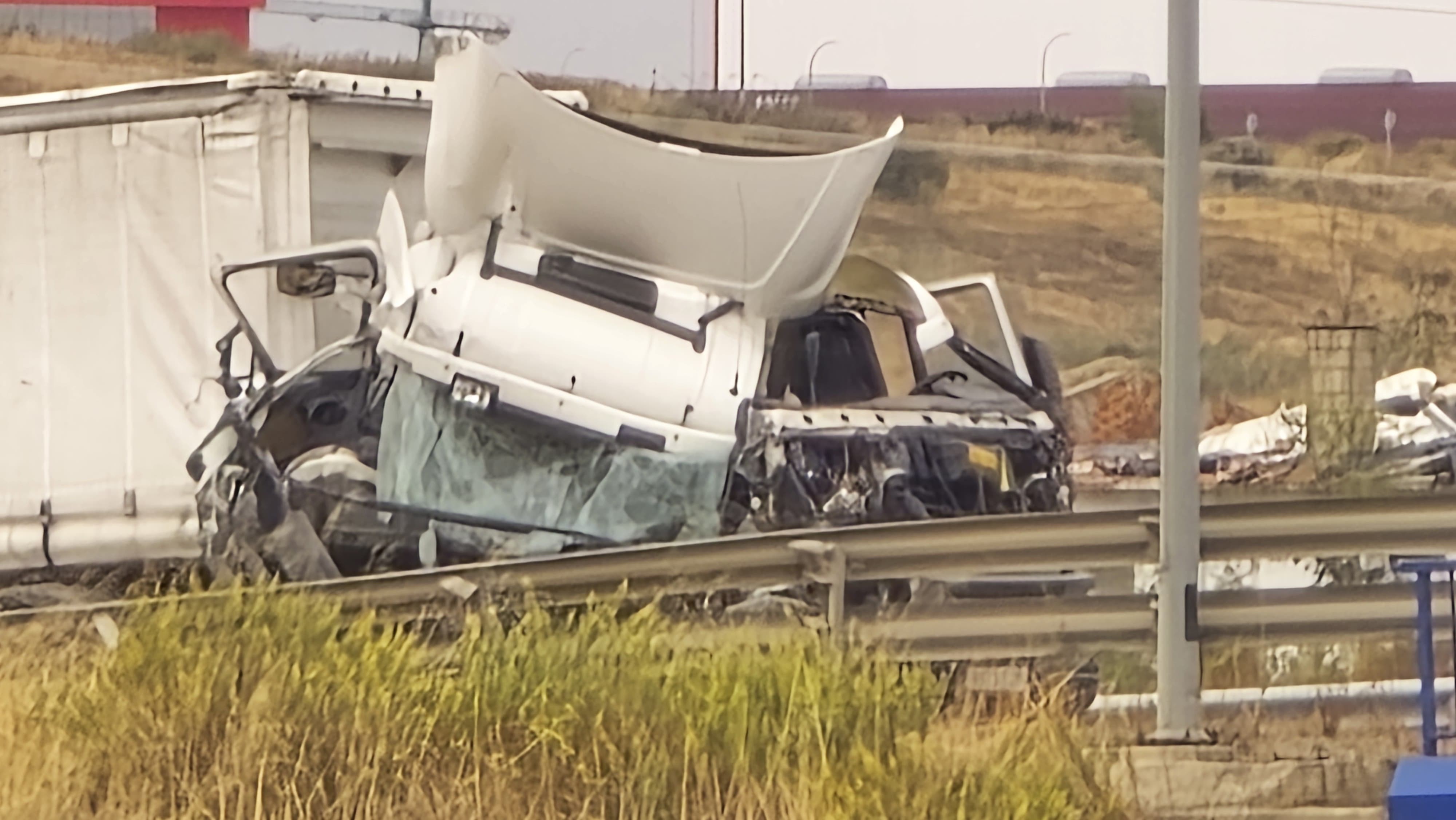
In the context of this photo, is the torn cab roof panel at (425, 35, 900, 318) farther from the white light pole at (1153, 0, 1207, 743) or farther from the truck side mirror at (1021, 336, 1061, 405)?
the white light pole at (1153, 0, 1207, 743)

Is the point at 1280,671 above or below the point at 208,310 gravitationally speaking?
below

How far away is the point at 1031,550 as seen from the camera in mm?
5164

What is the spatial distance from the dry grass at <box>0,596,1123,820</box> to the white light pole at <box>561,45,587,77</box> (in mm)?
1776

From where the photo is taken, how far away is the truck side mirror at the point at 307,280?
524 centimetres

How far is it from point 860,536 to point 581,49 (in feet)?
5.60

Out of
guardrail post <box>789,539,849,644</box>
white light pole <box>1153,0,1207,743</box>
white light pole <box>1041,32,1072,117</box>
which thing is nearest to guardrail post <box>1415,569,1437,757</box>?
white light pole <box>1153,0,1207,743</box>

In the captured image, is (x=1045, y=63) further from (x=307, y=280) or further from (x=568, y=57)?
(x=307, y=280)

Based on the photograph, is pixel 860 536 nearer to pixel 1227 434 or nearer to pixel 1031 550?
pixel 1031 550

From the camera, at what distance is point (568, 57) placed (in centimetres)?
527

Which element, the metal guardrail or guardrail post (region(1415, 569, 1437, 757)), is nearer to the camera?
guardrail post (region(1415, 569, 1437, 757))

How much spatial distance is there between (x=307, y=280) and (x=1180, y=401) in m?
2.66

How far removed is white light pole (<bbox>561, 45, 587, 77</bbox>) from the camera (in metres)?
5.26

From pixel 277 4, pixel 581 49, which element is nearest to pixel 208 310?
pixel 277 4

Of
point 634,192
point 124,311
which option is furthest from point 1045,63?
point 124,311
